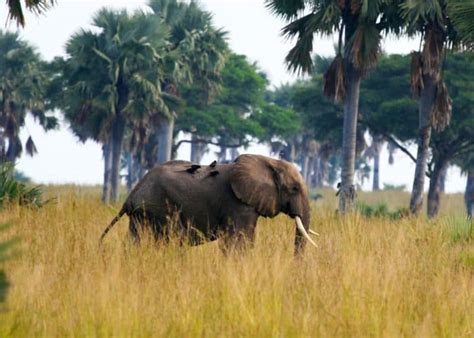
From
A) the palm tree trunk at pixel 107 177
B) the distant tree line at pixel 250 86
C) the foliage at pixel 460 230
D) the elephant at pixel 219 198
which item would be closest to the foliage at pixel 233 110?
the distant tree line at pixel 250 86

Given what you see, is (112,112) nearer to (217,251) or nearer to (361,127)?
(361,127)

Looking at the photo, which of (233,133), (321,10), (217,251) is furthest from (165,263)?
(233,133)

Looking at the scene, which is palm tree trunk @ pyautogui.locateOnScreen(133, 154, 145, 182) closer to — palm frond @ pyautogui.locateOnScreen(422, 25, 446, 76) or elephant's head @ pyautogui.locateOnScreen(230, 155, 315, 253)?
palm frond @ pyautogui.locateOnScreen(422, 25, 446, 76)

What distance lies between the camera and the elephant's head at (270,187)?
11.7 m

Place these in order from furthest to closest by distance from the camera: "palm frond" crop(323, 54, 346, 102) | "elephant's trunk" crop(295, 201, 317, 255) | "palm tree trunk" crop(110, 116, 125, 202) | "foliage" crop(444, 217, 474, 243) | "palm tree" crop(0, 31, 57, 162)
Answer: "palm tree" crop(0, 31, 57, 162) < "palm tree trunk" crop(110, 116, 125, 202) < "palm frond" crop(323, 54, 346, 102) < "foliage" crop(444, 217, 474, 243) < "elephant's trunk" crop(295, 201, 317, 255)

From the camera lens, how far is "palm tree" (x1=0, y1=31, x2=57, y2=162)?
155ft

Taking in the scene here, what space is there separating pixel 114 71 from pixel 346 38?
538 inches

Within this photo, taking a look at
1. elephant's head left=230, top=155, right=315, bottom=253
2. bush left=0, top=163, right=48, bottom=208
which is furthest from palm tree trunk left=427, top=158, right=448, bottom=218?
elephant's head left=230, top=155, right=315, bottom=253

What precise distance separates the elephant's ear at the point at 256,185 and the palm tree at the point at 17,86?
35.8 meters

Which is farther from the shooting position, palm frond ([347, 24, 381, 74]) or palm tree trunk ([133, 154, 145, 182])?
palm tree trunk ([133, 154, 145, 182])

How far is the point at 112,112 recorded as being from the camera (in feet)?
122

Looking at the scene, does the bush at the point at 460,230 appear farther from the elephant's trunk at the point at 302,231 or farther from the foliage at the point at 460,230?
the elephant's trunk at the point at 302,231

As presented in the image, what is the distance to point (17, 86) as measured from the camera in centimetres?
4756

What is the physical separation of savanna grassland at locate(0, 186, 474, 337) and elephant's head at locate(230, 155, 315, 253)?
1.03 m
